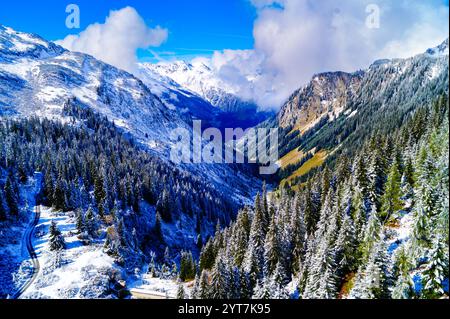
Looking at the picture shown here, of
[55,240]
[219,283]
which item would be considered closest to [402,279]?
[219,283]

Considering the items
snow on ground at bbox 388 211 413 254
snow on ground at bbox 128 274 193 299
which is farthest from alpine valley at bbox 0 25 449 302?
snow on ground at bbox 128 274 193 299

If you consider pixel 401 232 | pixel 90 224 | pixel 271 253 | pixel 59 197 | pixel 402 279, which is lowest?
pixel 271 253

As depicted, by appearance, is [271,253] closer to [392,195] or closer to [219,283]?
[219,283]

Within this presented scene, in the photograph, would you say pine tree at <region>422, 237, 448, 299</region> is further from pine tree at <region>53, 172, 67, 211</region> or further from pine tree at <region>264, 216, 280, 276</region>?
pine tree at <region>53, 172, 67, 211</region>

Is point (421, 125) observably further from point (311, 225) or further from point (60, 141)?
point (60, 141)

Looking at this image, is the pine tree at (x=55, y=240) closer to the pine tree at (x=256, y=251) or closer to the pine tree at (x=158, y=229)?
the pine tree at (x=158, y=229)

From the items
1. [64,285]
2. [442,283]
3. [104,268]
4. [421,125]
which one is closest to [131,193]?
[104,268]

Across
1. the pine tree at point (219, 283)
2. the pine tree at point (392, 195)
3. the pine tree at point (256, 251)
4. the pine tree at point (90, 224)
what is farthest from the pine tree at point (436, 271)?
the pine tree at point (90, 224)
